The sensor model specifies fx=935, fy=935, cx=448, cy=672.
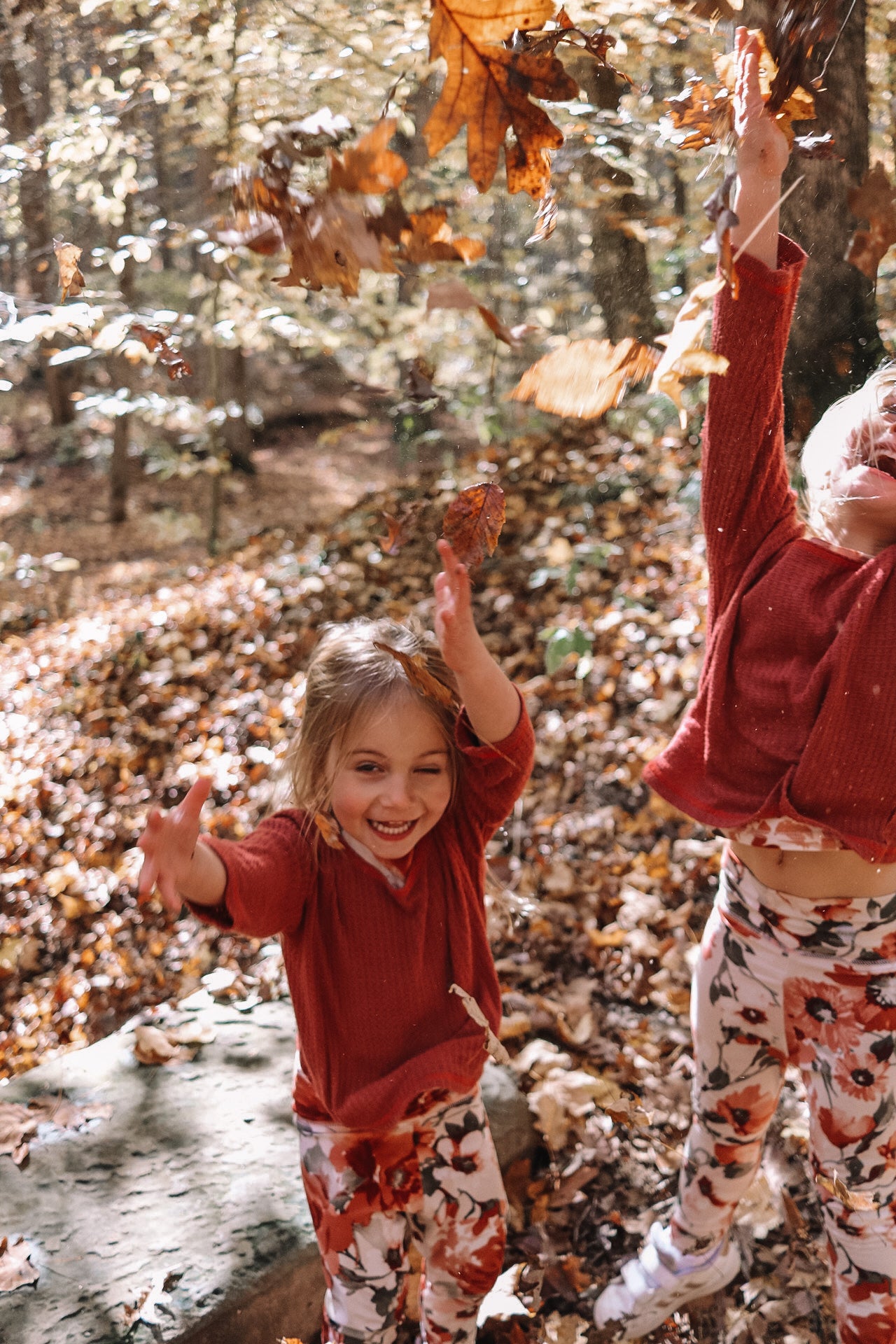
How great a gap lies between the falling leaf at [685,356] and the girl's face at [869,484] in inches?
23.0

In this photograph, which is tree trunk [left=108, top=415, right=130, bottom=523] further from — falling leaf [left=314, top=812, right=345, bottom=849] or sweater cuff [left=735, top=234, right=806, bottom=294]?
sweater cuff [left=735, top=234, right=806, bottom=294]

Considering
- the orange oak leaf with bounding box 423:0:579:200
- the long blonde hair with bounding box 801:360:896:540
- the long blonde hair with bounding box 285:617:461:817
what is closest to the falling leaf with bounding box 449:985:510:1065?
the long blonde hair with bounding box 285:617:461:817

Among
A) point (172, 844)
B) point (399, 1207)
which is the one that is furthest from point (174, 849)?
point (399, 1207)

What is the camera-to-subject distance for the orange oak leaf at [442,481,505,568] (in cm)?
134

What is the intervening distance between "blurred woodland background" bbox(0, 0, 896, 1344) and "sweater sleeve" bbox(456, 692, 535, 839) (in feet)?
1.25

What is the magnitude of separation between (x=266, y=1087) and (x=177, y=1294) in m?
0.61

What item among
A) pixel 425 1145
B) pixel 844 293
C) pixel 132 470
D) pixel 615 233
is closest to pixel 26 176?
pixel 615 233

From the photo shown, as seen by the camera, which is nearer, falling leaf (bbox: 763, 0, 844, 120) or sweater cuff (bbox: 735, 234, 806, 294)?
falling leaf (bbox: 763, 0, 844, 120)

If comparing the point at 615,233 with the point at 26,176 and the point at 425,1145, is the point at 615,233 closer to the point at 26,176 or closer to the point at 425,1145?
the point at 26,176

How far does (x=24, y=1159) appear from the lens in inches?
90.9

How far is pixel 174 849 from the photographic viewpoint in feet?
4.83

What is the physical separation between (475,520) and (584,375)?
10.4 inches

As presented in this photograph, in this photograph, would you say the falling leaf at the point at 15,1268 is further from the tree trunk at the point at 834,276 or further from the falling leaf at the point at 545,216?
the tree trunk at the point at 834,276

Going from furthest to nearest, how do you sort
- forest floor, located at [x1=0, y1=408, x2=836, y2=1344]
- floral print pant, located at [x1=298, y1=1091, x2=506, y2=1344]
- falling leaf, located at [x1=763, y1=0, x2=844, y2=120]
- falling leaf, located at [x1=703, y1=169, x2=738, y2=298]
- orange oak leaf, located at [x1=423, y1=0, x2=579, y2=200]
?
forest floor, located at [x1=0, y1=408, x2=836, y2=1344]
floral print pant, located at [x1=298, y1=1091, x2=506, y2=1344]
falling leaf, located at [x1=763, y1=0, x2=844, y2=120]
orange oak leaf, located at [x1=423, y1=0, x2=579, y2=200]
falling leaf, located at [x1=703, y1=169, x2=738, y2=298]
